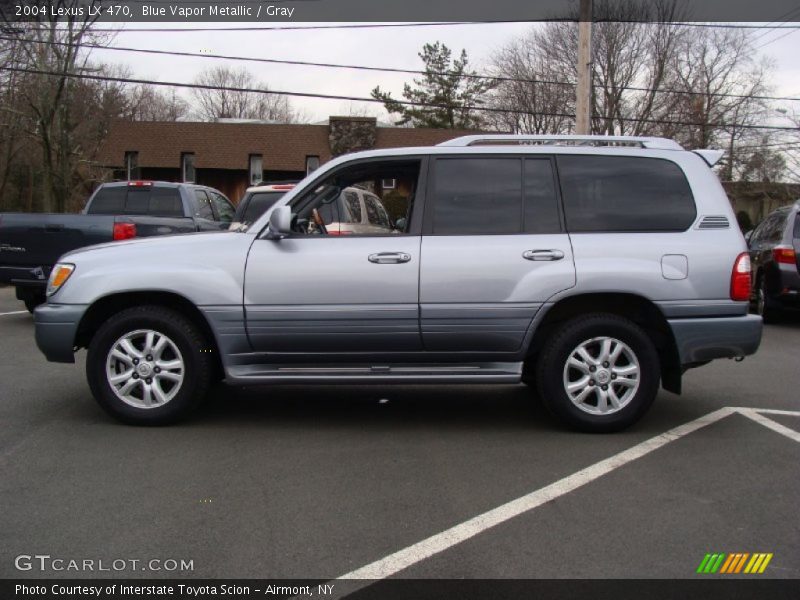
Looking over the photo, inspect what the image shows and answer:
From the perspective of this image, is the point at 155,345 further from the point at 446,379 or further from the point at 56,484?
the point at 446,379

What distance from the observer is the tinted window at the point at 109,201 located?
12492mm

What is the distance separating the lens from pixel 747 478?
15.5 feet

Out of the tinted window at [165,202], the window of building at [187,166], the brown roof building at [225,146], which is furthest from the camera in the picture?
the window of building at [187,166]

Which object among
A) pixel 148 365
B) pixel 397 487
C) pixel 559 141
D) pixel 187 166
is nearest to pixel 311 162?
pixel 187 166

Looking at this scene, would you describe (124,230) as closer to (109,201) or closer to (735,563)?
(109,201)

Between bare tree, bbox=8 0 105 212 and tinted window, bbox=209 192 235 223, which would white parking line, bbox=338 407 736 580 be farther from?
bare tree, bbox=8 0 105 212

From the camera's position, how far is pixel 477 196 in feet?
18.4

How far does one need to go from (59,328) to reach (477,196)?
3108 millimetres

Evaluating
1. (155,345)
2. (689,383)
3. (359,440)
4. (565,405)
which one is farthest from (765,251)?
(155,345)

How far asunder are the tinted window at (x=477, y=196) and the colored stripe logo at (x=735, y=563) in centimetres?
262

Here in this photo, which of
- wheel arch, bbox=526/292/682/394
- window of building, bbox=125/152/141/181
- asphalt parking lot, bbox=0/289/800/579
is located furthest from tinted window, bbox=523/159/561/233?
window of building, bbox=125/152/141/181

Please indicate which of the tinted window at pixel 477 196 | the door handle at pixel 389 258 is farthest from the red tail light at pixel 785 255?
the door handle at pixel 389 258

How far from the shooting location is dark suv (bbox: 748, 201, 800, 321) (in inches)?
438

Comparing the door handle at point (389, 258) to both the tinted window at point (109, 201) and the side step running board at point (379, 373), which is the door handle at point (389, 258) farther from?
the tinted window at point (109, 201)
